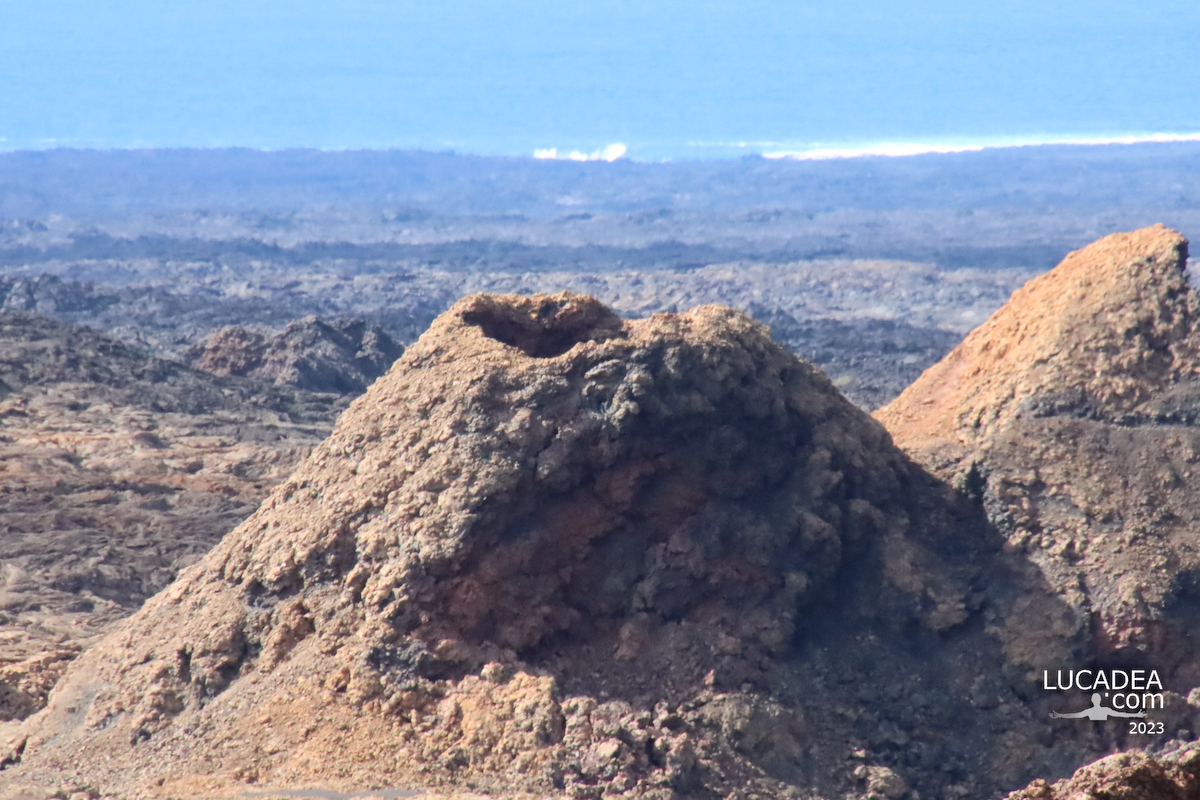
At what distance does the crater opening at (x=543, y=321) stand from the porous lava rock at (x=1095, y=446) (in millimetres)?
2571

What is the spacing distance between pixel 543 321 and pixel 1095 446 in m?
4.12

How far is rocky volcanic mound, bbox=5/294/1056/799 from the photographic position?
8.89m

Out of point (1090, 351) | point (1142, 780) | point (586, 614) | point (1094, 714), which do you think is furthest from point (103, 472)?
point (1142, 780)

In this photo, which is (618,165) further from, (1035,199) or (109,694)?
(109,694)

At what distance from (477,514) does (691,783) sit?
219cm

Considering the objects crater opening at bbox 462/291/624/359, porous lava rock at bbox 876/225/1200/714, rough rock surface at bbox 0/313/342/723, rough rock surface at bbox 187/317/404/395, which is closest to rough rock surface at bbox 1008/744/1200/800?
porous lava rock at bbox 876/225/1200/714

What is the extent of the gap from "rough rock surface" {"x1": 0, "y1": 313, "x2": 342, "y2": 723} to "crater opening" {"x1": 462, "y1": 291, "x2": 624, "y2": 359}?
4.46 metres

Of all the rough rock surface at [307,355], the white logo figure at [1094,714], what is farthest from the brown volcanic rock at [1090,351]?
the rough rock surface at [307,355]

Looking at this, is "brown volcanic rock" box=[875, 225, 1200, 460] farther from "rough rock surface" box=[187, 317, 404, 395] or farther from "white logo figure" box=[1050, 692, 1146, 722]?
"rough rock surface" box=[187, 317, 404, 395]

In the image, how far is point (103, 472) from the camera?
22703mm

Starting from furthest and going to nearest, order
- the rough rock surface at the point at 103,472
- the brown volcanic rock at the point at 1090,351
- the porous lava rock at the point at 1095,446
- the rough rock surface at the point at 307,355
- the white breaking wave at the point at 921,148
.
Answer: the white breaking wave at the point at 921,148 → the rough rock surface at the point at 307,355 → the rough rock surface at the point at 103,472 → the brown volcanic rock at the point at 1090,351 → the porous lava rock at the point at 1095,446

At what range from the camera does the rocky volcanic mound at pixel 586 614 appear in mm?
8891

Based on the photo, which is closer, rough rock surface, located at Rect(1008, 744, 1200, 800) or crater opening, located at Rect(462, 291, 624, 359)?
rough rock surface, located at Rect(1008, 744, 1200, 800)

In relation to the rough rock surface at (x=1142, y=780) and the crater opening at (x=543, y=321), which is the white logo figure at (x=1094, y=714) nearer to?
the rough rock surface at (x=1142, y=780)
